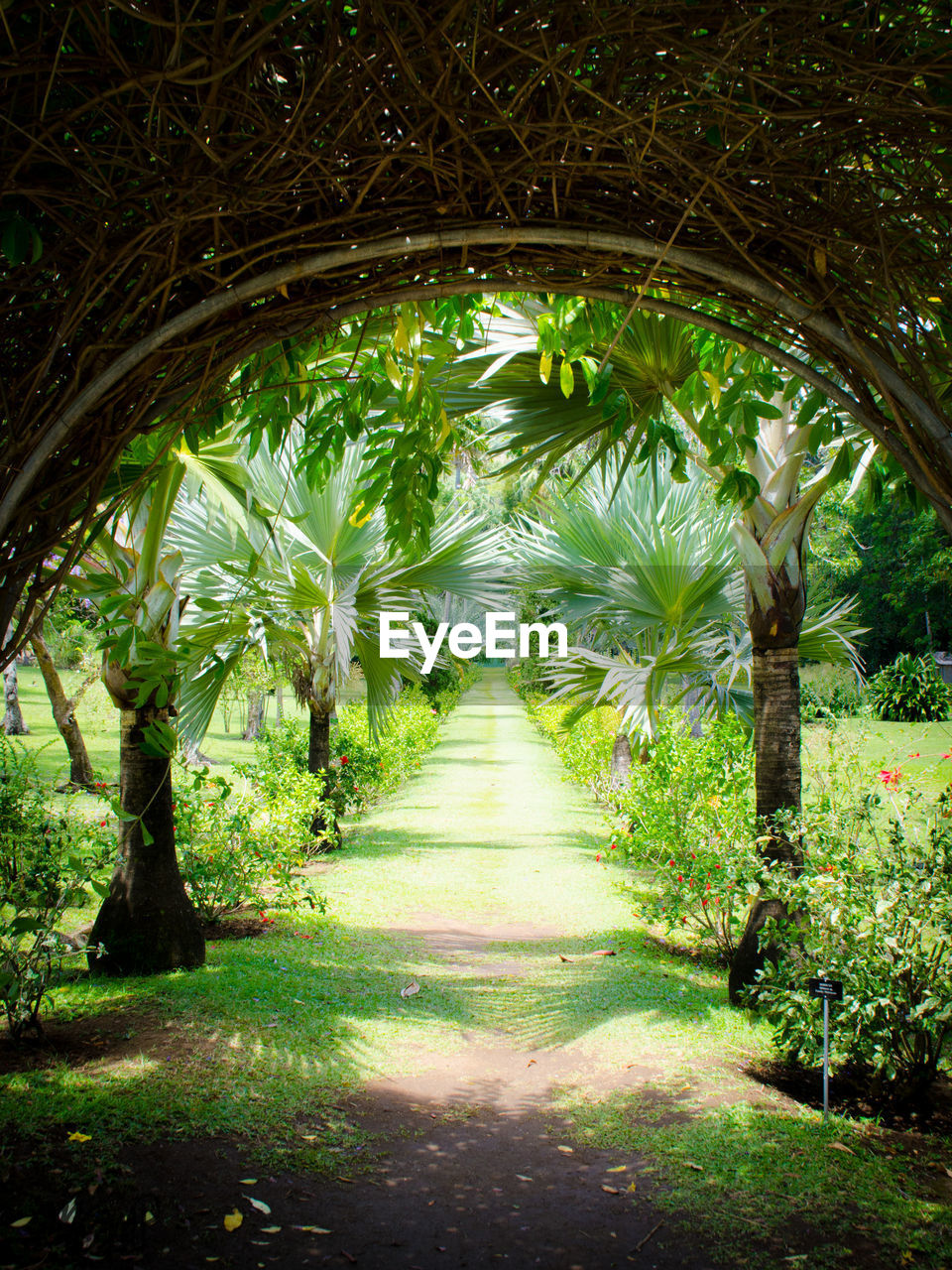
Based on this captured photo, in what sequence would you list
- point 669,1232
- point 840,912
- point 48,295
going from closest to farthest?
point 48,295
point 669,1232
point 840,912

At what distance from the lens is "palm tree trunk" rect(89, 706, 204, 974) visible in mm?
4844

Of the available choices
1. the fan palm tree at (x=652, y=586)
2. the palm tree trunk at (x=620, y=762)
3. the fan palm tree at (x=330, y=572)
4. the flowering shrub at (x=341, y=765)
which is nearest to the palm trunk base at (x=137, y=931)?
the fan palm tree at (x=330, y=572)

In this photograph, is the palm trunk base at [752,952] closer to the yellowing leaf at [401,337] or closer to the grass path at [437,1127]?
the grass path at [437,1127]

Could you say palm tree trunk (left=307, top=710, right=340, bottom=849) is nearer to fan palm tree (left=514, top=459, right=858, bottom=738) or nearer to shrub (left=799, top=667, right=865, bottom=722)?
fan palm tree (left=514, top=459, right=858, bottom=738)

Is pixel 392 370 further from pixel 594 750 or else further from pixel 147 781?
pixel 594 750

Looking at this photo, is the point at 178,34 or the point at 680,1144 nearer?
the point at 178,34

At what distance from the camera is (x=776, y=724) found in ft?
14.9

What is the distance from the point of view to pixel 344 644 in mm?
6918

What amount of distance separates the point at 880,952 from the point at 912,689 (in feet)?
7.82

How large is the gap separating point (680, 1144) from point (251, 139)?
3503 mm

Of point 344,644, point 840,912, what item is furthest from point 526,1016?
point 344,644

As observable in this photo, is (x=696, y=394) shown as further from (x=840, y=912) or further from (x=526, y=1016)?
(x=526, y=1016)

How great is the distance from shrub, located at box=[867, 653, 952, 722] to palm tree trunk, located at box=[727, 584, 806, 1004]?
558mm

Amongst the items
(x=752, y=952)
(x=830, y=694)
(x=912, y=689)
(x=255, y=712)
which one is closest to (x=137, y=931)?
(x=752, y=952)
